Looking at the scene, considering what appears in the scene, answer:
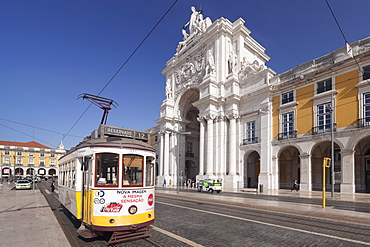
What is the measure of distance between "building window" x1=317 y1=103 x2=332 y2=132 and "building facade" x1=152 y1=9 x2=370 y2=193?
0.33 feet

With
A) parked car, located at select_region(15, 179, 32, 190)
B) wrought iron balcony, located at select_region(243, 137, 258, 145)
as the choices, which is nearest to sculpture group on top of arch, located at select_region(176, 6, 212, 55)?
wrought iron balcony, located at select_region(243, 137, 258, 145)

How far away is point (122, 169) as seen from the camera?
7.10 meters

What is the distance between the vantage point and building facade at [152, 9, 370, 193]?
961 inches

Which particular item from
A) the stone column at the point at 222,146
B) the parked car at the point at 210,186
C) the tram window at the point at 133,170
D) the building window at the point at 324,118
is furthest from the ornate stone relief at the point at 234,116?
the tram window at the point at 133,170

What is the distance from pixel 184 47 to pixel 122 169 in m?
44.7

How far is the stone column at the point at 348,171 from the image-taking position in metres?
23.3

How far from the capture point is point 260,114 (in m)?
32.9

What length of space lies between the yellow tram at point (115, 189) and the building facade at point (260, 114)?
795 inches

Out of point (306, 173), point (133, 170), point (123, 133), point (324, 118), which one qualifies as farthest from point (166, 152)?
point (133, 170)

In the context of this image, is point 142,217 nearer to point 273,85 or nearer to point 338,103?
point 338,103

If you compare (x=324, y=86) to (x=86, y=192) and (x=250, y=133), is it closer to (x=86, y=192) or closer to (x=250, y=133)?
(x=250, y=133)

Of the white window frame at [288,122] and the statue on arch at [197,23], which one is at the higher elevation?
the statue on arch at [197,23]

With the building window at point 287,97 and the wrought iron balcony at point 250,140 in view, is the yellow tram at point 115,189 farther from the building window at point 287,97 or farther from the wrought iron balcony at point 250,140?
the wrought iron balcony at point 250,140

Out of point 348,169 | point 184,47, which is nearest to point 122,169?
point 348,169
